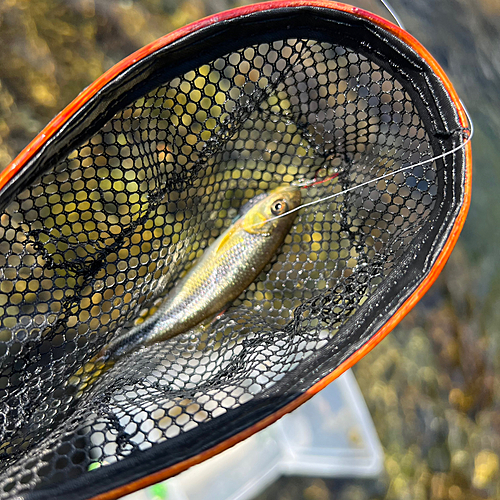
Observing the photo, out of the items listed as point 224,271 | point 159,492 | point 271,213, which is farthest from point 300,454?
point 271,213

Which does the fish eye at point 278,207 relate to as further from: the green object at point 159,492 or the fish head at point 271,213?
the green object at point 159,492

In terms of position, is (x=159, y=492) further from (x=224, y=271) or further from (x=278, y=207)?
(x=278, y=207)

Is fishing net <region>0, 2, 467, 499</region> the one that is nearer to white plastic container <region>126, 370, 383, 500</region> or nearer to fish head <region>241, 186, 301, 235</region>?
fish head <region>241, 186, 301, 235</region>

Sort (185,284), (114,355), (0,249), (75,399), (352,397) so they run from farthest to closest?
1. (352,397)
2. (0,249)
3. (185,284)
4. (114,355)
5. (75,399)

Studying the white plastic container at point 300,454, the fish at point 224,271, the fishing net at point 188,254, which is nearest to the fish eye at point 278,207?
the fish at point 224,271

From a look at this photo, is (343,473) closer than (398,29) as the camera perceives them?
No

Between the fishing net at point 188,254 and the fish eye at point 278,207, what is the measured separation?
0.74 feet

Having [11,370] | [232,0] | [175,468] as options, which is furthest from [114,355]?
[232,0]

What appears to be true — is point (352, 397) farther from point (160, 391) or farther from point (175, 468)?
point (175, 468)

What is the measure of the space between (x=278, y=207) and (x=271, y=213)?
1.9 inches

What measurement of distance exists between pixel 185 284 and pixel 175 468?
3.25ft

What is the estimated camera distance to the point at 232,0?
2.84m

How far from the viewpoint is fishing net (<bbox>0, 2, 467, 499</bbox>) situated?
125 centimetres

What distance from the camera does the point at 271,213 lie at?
1.97 meters
